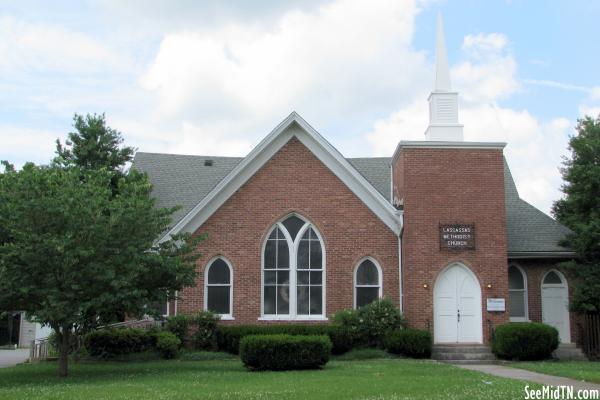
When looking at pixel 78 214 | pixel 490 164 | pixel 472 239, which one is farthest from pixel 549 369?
pixel 78 214

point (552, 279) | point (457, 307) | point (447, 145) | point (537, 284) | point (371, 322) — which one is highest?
point (447, 145)

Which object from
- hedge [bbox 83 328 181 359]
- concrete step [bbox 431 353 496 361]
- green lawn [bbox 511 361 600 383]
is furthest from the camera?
concrete step [bbox 431 353 496 361]

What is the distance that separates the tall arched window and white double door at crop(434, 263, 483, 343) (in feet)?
12.3

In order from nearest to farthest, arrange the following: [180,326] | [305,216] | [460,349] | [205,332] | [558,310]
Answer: [460,349] < [180,326] < [205,332] < [305,216] < [558,310]

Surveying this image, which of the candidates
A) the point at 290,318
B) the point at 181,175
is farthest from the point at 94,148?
the point at 290,318

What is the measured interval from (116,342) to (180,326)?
1970mm

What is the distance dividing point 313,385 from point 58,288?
21.3 ft

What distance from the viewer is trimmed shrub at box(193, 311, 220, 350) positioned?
22562mm

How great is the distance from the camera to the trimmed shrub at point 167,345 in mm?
21328

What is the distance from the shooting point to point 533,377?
15875mm

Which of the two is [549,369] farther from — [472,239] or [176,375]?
[176,375]

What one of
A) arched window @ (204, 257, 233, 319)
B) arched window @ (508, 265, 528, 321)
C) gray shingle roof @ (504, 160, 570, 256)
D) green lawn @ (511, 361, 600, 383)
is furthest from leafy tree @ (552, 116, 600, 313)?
arched window @ (204, 257, 233, 319)

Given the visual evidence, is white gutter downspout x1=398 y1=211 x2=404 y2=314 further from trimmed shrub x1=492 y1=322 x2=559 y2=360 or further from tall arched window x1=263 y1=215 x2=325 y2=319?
trimmed shrub x1=492 y1=322 x2=559 y2=360

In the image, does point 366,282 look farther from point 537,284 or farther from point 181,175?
point 181,175
